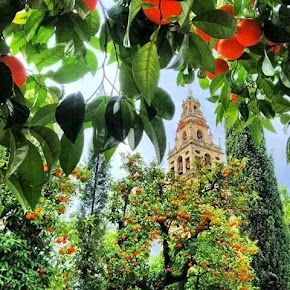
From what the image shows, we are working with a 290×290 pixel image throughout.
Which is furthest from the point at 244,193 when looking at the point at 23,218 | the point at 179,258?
the point at 23,218

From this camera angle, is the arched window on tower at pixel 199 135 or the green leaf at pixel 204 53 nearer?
the green leaf at pixel 204 53

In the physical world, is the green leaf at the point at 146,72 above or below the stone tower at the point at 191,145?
below

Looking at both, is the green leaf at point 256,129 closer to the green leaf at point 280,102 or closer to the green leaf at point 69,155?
the green leaf at point 280,102

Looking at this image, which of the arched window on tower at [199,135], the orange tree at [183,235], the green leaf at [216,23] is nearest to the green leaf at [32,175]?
the green leaf at [216,23]

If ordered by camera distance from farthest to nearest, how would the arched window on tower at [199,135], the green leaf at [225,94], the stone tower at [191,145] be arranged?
the arched window on tower at [199,135]
the stone tower at [191,145]
the green leaf at [225,94]

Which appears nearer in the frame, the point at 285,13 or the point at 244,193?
the point at 285,13

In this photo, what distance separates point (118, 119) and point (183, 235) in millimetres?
5904

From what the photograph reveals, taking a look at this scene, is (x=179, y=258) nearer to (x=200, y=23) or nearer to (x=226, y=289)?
(x=226, y=289)

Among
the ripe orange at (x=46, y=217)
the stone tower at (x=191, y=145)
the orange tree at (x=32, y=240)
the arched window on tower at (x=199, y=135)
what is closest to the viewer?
the orange tree at (x=32, y=240)

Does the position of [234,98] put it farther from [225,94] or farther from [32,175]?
[32,175]

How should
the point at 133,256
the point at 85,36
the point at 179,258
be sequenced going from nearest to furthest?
1. the point at 85,36
2. the point at 133,256
3. the point at 179,258

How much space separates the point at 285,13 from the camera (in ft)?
1.68

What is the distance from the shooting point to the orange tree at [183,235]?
19.0 feet

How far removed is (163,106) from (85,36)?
128mm
